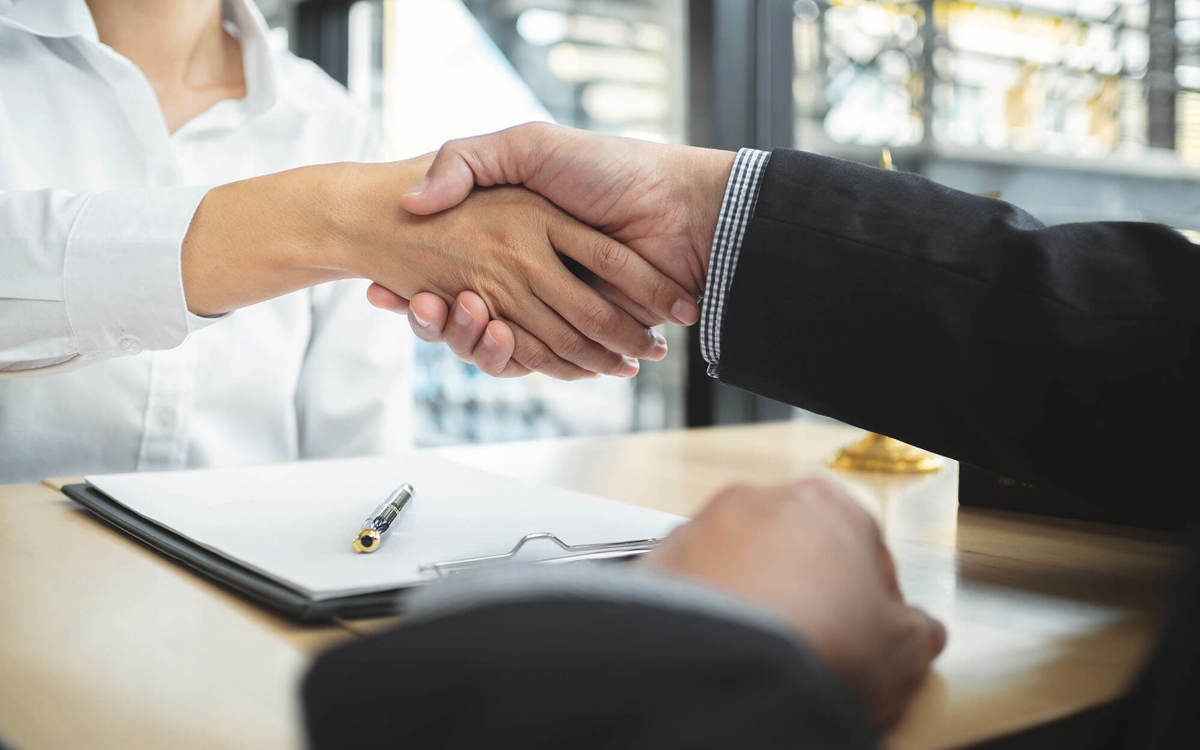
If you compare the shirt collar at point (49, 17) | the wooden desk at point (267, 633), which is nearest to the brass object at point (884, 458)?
the wooden desk at point (267, 633)

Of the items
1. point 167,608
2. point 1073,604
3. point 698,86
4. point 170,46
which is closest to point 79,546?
point 167,608

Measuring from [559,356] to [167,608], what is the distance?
53cm

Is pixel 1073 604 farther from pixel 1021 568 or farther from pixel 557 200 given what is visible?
pixel 557 200

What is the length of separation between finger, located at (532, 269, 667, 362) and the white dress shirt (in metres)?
0.30

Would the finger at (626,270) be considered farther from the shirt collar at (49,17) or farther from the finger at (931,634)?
the shirt collar at (49,17)

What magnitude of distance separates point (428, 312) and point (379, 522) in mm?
376

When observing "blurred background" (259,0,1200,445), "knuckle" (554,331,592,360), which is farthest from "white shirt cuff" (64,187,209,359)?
"blurred background" (259,0,1200,445)

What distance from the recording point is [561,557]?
20.5 inches

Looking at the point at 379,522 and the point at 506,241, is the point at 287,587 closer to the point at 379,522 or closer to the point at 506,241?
the point at 379,522

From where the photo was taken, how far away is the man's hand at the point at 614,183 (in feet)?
2.60

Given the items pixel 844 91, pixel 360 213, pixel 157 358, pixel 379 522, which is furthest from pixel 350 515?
pixel 844 91

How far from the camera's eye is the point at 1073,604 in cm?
52

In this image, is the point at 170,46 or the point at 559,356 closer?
the point at 559,356

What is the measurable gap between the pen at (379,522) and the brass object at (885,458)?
1.77 feet
